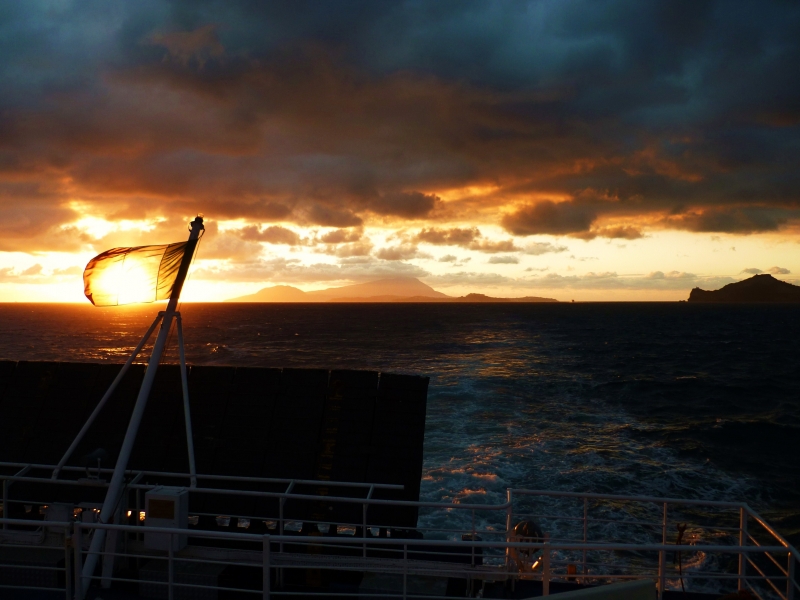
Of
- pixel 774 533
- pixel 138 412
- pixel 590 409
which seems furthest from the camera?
pixel 590 409

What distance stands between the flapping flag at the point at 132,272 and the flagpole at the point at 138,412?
0.12 meters

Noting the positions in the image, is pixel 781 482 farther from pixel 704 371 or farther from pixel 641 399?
pixel 704 371

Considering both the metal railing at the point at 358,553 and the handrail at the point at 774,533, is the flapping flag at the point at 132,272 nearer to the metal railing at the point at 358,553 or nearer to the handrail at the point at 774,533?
the metal railing at the point at 358,553

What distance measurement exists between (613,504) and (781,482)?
449 inches

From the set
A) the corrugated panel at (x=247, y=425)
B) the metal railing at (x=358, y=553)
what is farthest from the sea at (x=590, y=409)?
the corrugated panel at (x=247, y=425)

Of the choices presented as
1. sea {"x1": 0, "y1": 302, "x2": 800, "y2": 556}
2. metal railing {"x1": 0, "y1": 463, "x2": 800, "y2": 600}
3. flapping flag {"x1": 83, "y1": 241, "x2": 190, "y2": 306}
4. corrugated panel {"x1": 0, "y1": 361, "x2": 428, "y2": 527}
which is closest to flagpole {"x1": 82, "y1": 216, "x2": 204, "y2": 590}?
flapping flag {"x1": 83, "y1": 241, "x2": 190, "y2": 306}

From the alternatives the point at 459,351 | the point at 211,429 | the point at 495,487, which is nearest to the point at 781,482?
the point at 495,487

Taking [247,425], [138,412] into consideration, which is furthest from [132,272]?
[247,425]

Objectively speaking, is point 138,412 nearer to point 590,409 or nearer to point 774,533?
point 774,533

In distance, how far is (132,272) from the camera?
10.3 m

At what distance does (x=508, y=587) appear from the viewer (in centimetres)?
913

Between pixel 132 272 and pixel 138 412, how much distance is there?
96.5 inches

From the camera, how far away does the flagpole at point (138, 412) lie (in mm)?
8555

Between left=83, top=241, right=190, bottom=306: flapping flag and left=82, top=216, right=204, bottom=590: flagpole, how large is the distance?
121 millimetres
